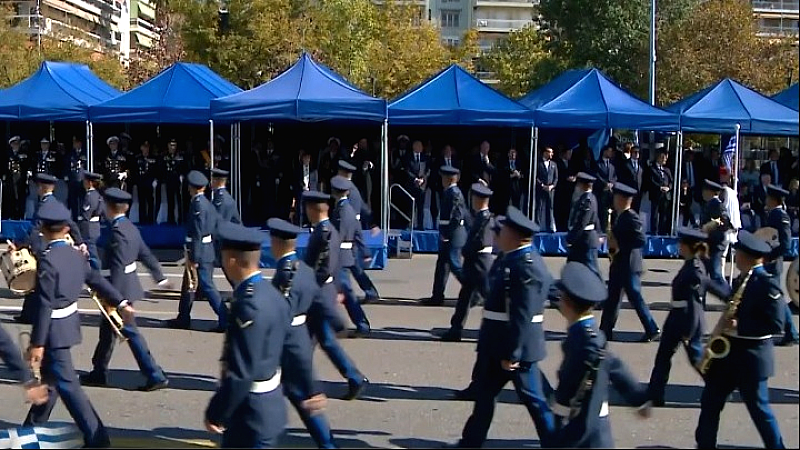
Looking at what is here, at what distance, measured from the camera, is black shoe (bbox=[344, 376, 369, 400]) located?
26.3 ft

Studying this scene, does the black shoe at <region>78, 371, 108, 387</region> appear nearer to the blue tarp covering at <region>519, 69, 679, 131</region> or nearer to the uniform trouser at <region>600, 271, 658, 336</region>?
the uniform trouser at <region>600, 271, 658, 336</region>

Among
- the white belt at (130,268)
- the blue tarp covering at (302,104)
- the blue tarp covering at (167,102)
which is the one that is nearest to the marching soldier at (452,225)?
the white belt at (130,268)

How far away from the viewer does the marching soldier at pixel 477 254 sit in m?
10.4

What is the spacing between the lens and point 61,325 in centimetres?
659

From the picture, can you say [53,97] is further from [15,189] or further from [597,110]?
[597,110]

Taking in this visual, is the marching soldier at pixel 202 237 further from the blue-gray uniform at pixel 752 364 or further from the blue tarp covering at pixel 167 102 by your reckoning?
the blue tarp covering at pixel 167 102

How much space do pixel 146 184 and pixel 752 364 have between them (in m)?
14.7

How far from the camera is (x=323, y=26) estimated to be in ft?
118

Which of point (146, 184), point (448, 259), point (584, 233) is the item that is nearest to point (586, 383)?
point (584, 233)

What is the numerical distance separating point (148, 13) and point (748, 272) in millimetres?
80312

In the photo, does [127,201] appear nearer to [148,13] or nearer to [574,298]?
[574,298]

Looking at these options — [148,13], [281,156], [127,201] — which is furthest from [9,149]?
[148,13]

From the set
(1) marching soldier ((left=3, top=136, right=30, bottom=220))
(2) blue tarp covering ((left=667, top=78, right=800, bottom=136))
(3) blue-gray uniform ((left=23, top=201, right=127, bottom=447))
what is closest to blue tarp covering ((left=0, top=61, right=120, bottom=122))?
(1) marching soldier ((left=3, top=136, right=30, bottom=220))

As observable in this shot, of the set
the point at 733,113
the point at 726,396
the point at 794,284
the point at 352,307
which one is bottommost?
the point at 352,307
